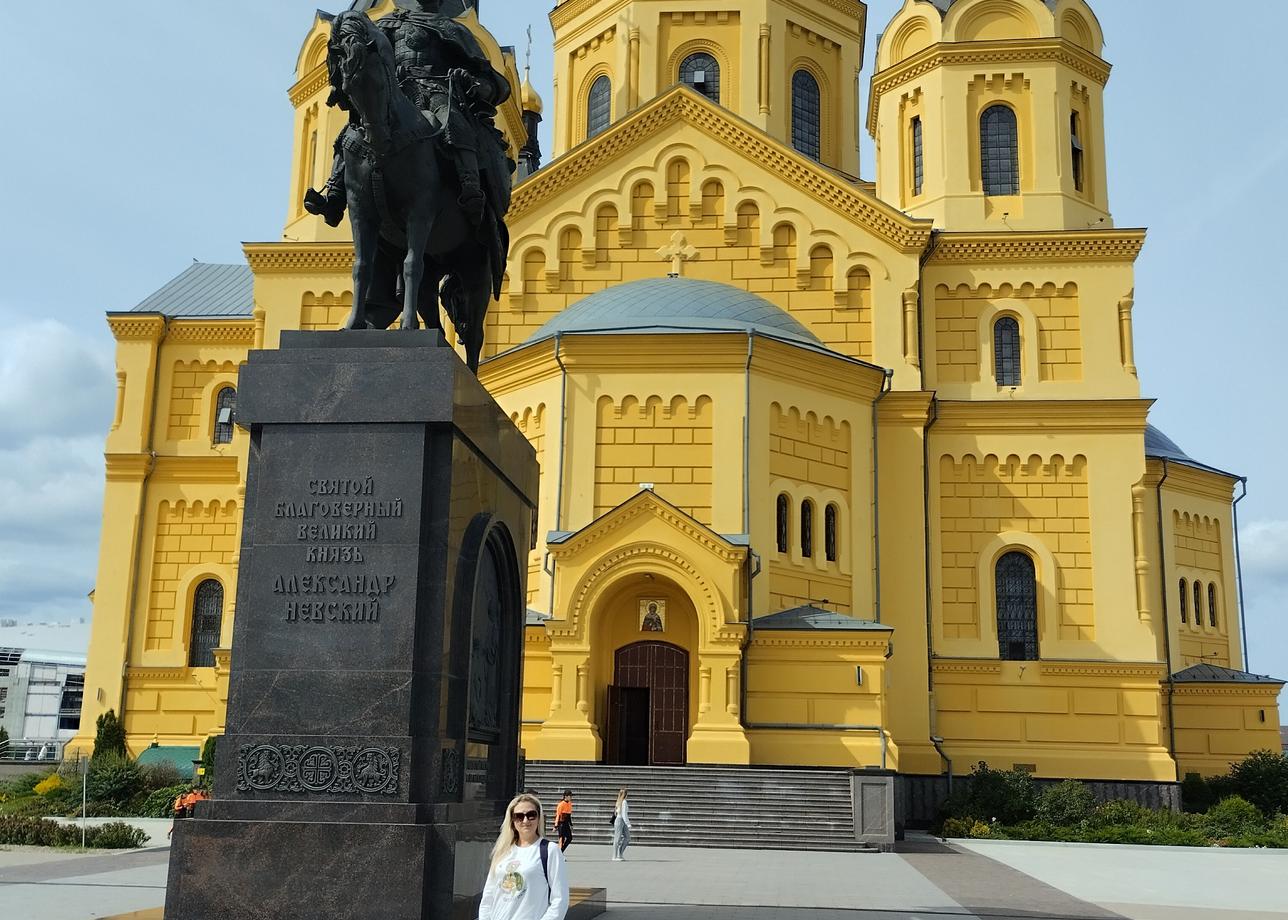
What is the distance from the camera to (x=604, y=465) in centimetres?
2573

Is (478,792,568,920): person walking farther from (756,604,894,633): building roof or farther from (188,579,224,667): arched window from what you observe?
(188,579,224,667): arched window

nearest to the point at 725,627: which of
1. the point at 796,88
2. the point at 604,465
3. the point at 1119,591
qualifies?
the point at 604,465

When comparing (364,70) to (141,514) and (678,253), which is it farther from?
(141,514)

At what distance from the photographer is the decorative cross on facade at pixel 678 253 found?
1166 inches

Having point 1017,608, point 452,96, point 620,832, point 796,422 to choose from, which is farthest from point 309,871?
point 1017,608

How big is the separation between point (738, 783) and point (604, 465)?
269 inches

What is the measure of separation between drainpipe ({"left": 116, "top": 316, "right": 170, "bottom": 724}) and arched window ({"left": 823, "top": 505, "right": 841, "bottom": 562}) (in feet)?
56.4

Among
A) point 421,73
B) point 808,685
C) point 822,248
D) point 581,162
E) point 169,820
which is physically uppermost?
point 581,162

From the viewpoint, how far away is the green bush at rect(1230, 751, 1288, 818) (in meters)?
29.0

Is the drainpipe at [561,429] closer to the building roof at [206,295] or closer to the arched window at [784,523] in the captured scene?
the arched window at [784,523]

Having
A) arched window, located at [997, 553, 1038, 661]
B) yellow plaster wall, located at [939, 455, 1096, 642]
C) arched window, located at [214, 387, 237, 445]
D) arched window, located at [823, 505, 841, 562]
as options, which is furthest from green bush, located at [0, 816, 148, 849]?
arched window, located at [997, 553, 1038, 661]

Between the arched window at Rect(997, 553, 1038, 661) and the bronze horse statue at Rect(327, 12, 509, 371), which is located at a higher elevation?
the bronze horse statue at Rect(327, 12, 509, 371)

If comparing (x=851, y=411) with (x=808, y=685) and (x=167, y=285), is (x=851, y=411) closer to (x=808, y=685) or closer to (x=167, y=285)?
(x=808, y=685)

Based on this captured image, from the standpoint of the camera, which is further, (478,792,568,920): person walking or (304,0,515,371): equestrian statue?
(304,0,515,371): equestrian statue
